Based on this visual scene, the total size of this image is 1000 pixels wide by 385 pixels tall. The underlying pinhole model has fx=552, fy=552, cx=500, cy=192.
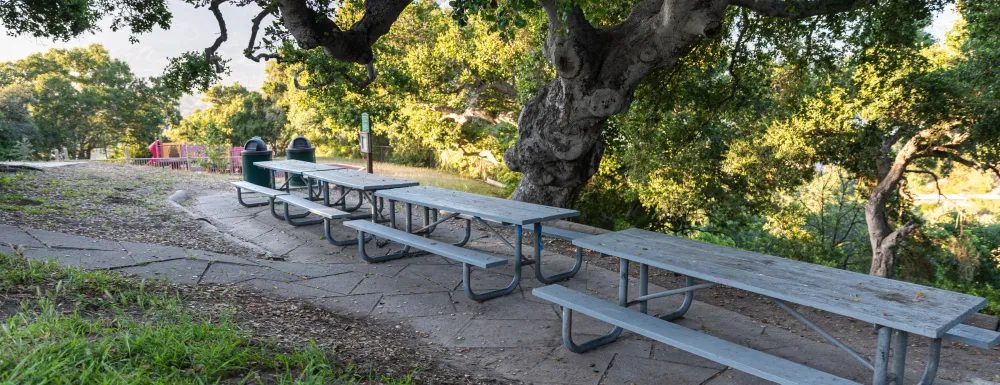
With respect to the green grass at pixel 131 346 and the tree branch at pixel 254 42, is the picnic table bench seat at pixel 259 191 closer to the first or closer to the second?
the tree branch at pixel 254 42

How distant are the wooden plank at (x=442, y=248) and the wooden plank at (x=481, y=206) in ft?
1.11

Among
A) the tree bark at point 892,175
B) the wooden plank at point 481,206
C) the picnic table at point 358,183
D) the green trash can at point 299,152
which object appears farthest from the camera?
the green trash can at point 299,152

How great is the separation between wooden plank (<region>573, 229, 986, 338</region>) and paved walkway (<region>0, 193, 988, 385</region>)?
2.08ft

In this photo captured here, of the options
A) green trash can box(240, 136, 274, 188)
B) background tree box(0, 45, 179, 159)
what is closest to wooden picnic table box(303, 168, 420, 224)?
green trash can box(240, 136, 274, 188)

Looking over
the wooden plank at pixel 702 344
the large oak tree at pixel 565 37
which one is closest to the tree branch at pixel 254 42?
the large oak tree at pixel 565 37

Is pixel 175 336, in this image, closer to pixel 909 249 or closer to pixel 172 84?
pixel 172 84

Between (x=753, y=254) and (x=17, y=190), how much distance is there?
9.88 meters

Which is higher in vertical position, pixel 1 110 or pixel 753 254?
pixel 1 110

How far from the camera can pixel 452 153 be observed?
68.4 feet

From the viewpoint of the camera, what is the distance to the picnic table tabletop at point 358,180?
6583mm

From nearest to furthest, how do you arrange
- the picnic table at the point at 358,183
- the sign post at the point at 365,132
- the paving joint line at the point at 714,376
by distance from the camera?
1. the paving joint line at the point at 714,376
2. the picnic table at the point at 358,183
3. the sign post at the point at 365,132

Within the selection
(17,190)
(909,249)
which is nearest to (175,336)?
(17,190)

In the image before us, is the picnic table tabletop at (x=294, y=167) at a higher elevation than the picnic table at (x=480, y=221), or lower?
higher

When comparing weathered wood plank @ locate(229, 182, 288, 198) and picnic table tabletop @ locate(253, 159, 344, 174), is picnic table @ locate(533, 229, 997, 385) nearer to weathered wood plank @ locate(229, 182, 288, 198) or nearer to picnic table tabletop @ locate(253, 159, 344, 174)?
weathered wood plank @ locate(229, 182, 288, 198)
